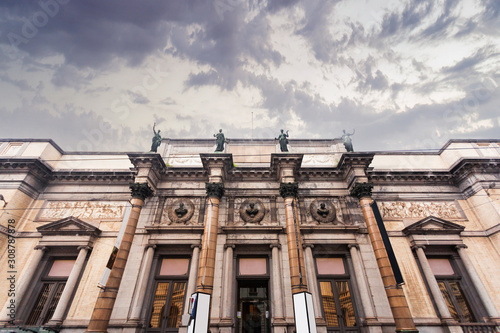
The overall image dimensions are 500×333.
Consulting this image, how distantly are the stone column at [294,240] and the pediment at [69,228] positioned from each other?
34.8 ft

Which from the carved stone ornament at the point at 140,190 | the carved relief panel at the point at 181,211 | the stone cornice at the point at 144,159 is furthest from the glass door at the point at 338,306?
the stone cornice at the point at 144,159

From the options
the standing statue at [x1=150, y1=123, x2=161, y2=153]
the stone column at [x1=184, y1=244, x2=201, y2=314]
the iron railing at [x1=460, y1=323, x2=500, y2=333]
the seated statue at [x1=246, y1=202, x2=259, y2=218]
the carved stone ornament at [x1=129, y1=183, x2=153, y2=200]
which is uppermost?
the standing statue at [x1=150, y1=123, x2=161, y2=153]

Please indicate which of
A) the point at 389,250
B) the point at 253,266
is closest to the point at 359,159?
the point at 389,250

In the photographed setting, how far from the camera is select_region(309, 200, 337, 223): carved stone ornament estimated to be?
43.6 ft

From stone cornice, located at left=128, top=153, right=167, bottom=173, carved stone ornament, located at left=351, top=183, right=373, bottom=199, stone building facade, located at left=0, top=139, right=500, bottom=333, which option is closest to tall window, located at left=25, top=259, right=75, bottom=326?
stone building facade, located at left=0, top=139, right=500, bottom=333

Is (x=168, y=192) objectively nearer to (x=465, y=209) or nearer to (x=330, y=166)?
(x=330, y=166)

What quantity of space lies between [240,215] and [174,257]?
4291 mm

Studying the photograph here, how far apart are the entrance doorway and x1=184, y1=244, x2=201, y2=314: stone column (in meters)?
2.38

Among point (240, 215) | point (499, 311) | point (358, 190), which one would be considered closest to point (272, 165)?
point (240, 215)

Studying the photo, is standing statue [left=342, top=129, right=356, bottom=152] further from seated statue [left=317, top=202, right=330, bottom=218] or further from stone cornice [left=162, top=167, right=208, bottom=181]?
stone cornice [left=162, top=167, right=208, bottom=181]

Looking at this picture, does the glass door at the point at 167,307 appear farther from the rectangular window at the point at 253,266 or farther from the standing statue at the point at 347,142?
the standing statue at the point at 347,142

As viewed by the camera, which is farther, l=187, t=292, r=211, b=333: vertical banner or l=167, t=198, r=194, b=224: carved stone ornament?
l=167, t=198, r=194, b=224: carved stone ornament

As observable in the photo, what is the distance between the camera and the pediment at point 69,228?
12.8m

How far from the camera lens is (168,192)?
1424cm
